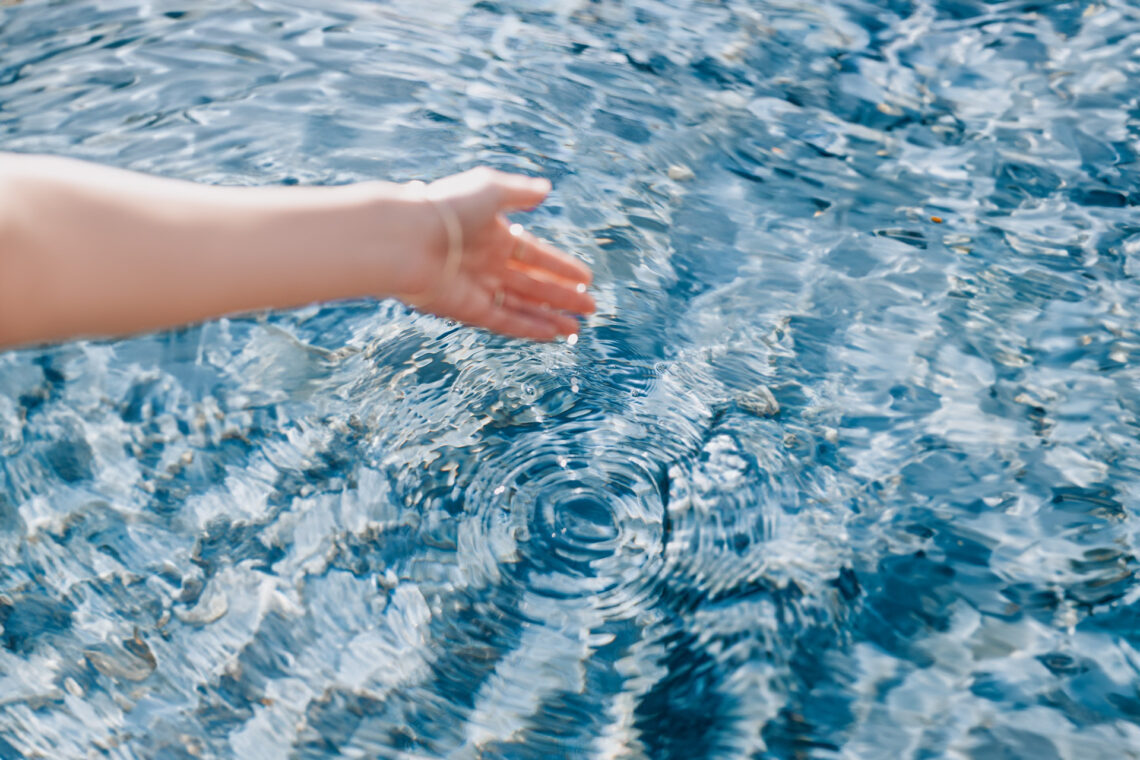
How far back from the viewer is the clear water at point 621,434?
197cm

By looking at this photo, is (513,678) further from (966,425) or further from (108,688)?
(966,425)

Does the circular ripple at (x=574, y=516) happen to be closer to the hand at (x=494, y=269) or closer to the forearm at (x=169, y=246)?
the hand at (x=494, y=269)

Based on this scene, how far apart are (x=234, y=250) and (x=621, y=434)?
1048 millimetres

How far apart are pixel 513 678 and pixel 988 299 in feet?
5.56

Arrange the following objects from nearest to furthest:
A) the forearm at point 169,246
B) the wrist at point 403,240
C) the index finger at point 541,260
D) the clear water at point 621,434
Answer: the forearm at point 169,246 → the wrist at point 403,240 → the clear water at point 621,434 → the index finger at point 541,260

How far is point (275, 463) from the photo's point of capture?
236cm

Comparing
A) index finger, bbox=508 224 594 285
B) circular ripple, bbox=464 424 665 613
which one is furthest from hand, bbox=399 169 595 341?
circular ripple, bbox=464 424 665 613

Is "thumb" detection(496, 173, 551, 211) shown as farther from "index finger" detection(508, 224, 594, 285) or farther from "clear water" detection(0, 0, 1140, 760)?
"clear water" detection(0, 0, 1140, 760)

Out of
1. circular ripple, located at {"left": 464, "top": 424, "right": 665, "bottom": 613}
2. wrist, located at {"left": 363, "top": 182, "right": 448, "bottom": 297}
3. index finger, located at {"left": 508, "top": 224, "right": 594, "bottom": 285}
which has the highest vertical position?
wrist, located at {"left": 363, "top": 182, "right": 448, "bottom": 297}

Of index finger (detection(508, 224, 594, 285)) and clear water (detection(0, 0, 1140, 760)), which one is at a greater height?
index finger (detection(508, 224, 594, 285))

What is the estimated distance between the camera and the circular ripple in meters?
2.17

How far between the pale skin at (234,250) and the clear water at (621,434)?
508mm

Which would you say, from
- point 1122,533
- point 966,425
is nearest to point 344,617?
point 966,425

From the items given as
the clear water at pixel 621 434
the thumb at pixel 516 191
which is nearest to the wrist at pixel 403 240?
the thumb at pixel 516 191
